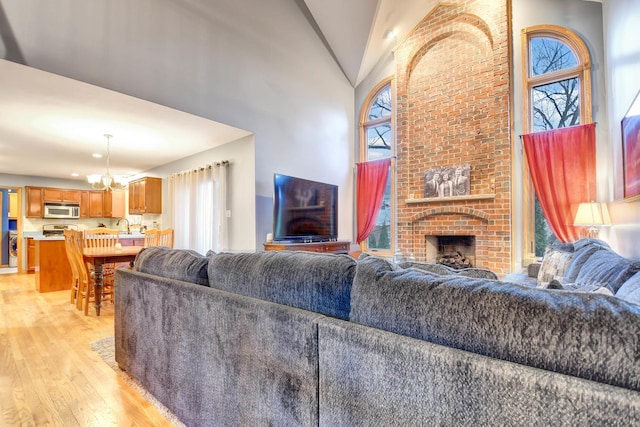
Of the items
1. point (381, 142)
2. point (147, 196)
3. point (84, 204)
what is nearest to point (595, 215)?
point (381, 142)

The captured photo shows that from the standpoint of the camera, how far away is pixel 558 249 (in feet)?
8.70

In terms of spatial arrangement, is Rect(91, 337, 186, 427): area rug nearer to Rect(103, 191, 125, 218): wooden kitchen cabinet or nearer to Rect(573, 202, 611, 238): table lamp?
Rect(573, 202, 611, 238): table lamp

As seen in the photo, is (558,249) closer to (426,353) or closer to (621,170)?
(621,170)

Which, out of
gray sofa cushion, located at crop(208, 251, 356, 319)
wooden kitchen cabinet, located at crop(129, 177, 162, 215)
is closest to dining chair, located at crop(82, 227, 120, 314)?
wooden kitchen cabinet, located at crop(129, 177, 162, 215)

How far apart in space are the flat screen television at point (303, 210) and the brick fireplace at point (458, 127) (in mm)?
1184

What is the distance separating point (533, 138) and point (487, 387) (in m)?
4.55

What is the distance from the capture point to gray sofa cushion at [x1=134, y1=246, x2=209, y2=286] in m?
1.55

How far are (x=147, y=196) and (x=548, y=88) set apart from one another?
6.78m

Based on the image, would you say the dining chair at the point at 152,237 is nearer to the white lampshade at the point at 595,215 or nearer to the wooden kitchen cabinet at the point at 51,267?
the wooden kitchen cabinet at the point at 51,267

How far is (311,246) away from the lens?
173 inches

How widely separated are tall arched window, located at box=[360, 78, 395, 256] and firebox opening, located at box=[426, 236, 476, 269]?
2.41ft

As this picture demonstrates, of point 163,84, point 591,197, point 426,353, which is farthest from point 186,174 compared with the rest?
point 591,197

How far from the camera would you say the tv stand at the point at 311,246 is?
13.2ft

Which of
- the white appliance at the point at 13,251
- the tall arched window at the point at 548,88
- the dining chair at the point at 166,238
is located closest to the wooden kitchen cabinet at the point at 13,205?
the white appliance at the point at 13,251
